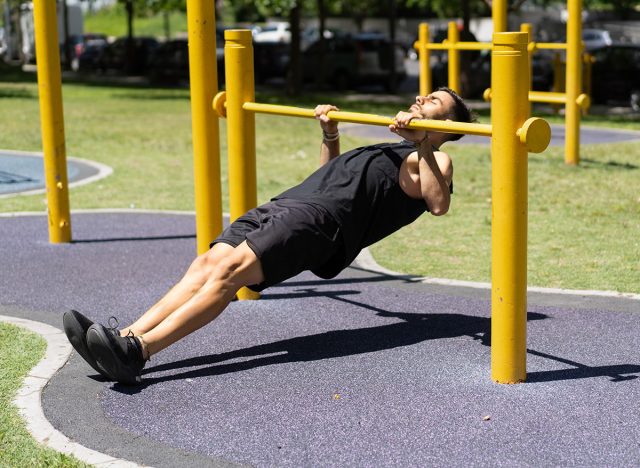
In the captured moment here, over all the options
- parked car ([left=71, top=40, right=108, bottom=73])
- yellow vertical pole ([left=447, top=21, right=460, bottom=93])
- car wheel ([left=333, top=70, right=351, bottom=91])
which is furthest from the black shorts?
parked car ([left=71, top=40, right=108, bottom=73])

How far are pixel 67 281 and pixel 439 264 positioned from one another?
2394 millimetres

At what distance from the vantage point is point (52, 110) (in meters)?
7.73

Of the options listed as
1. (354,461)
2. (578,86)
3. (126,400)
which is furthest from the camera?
(578,86)

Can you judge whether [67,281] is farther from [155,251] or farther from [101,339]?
[101,339]

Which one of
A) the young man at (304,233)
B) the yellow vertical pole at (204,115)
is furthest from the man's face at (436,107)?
the yellow vertical pole at (204,115)

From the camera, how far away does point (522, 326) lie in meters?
4.63

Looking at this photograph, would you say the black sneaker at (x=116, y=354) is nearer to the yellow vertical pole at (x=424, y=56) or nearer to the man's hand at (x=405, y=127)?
the man's hand at (x=405, y=127)

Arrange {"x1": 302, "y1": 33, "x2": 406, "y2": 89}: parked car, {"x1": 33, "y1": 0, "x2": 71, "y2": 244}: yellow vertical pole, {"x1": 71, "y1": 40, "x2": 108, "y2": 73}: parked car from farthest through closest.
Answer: {"x1": 71, "y1": 40, "x2": 108, "y2": 73}: parked car
{"x1": 302, "y1": 33, "x2": 406, "y2": 89}: parked car
{"x1": 33, "y1": 0, "x2": 71, "y2": 244}: yellow vertical pole

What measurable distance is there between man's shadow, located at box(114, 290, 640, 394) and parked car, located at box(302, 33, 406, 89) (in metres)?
22.6

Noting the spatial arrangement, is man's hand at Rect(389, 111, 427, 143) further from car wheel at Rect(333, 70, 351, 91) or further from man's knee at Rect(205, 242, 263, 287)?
car wheel at Rect(333, 70, 351, 91)

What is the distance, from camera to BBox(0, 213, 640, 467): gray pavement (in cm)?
403

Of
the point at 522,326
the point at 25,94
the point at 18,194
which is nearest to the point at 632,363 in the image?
the point at 522,326

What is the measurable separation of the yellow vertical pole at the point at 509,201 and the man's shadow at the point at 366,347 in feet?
0.88

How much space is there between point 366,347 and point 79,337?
1.40m
